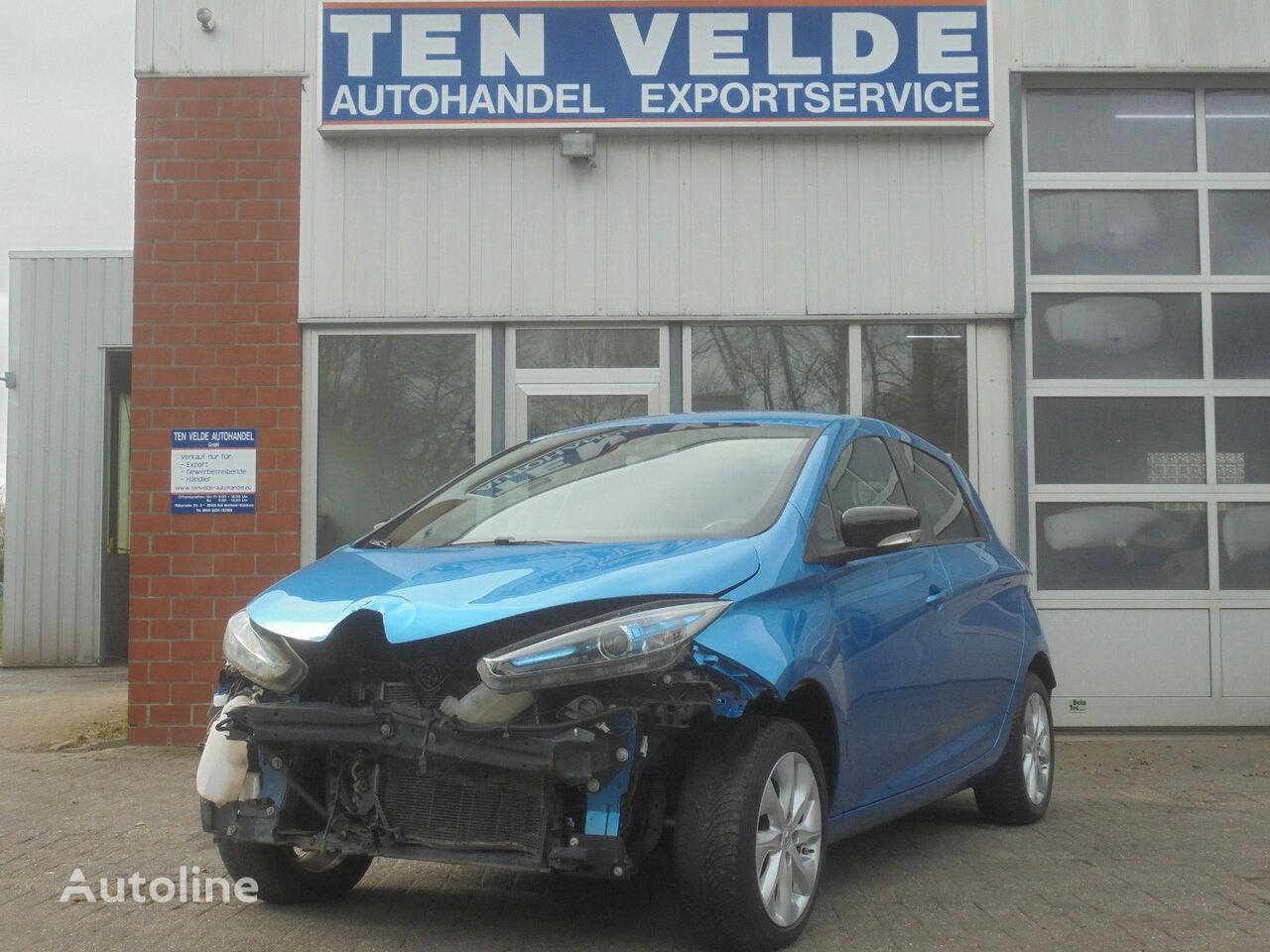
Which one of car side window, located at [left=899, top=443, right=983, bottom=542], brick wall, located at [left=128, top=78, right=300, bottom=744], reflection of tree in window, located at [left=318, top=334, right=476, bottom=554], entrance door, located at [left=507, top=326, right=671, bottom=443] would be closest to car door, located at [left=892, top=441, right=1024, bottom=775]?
car side window, located at [left=899, top=443, right=983, bottom=542]

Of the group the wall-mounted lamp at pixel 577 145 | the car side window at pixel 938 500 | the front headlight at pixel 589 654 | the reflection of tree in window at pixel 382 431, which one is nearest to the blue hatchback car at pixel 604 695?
the front headlight at pixel 589 654

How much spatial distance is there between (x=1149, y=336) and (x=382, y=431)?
5.03 meters

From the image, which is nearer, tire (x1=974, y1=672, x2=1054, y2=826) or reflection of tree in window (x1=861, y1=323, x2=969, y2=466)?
tire (x1=974, y1=672, x2=1054, y2=826)

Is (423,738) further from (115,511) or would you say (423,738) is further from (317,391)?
(115,511)

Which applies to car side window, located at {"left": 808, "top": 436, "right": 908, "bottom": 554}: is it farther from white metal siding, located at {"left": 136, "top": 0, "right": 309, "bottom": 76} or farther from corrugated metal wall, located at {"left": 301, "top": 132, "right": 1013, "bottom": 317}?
white metal siding, located at {"left": 136, "top": 0, "right": 309, "bottom": 76}

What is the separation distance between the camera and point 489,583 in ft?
14.2

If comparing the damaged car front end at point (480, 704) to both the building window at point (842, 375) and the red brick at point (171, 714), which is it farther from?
the building window at point (842, 375)

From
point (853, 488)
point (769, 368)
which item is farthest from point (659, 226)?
point (853, 488)

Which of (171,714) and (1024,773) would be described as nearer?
(1024,773)

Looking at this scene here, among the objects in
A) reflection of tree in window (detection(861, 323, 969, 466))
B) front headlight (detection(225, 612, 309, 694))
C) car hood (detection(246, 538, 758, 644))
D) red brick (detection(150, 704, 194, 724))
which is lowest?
red brick (detection(150, 704, 194, 724))

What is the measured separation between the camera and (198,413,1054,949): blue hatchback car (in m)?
4.03

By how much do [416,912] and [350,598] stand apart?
116 centimetres

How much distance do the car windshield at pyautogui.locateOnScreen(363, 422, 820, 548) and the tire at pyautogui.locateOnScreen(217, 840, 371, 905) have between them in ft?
3.56

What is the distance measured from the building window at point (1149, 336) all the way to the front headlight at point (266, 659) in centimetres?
656
